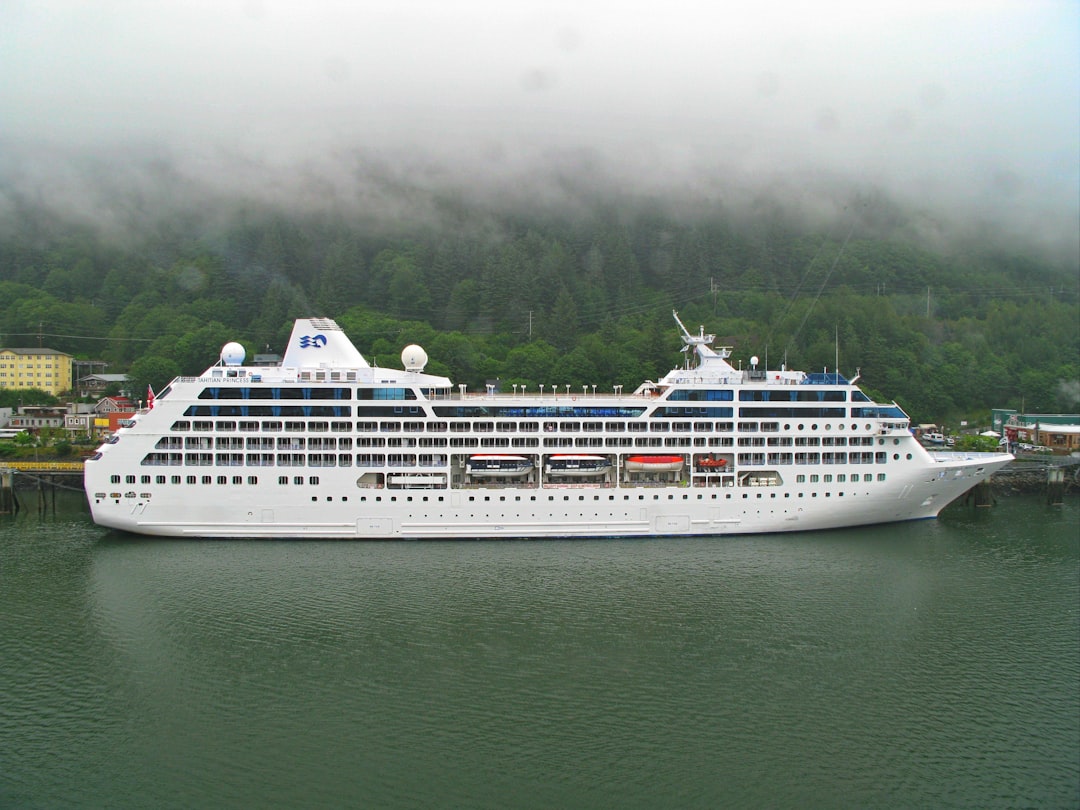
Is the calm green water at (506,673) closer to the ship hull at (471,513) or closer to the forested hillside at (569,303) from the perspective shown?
the ship hull at (471,513)

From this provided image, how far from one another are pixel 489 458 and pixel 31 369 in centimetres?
4382

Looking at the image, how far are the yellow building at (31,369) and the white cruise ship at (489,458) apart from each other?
35004 mm

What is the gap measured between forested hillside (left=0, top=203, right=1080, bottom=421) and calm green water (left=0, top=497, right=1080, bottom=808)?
30.9m

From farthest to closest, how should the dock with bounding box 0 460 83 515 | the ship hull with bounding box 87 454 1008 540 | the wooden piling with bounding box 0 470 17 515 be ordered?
→ 1. the dock with bounding box 0 460 83 515
2. the wooden piling with bounding box 0 470 17 515
3. the ship hull with bounding box 87 454 1008 540

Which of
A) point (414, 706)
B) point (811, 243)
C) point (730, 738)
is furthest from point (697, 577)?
point (811, 243)

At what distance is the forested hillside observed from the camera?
5469 cm

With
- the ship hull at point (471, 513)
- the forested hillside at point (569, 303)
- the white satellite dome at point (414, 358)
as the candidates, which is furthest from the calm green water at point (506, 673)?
the forested hillside at point (569, 303)

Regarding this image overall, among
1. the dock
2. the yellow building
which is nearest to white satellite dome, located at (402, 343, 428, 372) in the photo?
the dock

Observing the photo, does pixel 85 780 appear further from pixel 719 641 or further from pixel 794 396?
pixel 794 396

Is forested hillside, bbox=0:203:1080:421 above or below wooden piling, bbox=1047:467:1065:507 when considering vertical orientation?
above

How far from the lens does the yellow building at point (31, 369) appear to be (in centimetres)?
5347

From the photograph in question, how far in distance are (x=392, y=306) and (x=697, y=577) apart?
49.8m

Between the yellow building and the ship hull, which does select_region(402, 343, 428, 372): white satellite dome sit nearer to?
the ship hull

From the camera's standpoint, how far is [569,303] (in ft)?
210
